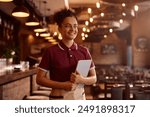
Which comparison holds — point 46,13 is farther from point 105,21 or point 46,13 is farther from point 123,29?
point 123,29

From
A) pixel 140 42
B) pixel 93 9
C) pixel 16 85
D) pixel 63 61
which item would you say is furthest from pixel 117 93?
pixel 140 42

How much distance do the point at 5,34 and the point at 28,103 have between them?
563 centimetres

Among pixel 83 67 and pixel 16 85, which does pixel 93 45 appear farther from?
pixel 83 67

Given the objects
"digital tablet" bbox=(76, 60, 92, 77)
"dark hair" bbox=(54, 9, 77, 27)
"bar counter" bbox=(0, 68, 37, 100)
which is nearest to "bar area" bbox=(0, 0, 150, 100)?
"bar counter" bbox=(0, 68, 37, 100)

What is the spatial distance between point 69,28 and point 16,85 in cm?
191

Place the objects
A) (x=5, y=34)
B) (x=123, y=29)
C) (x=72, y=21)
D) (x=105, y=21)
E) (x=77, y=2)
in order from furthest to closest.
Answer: (x=123, y=29) < (x=77, y=2) < (x=5, y=34) < (x=105, y=21) < (x=72, y=21)

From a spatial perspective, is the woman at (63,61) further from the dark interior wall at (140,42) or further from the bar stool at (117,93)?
the dark interior wall at (140,42)

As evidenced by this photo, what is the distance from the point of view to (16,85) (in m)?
3.11

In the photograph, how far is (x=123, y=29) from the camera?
1184 centimetres

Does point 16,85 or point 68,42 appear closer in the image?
point 68,42

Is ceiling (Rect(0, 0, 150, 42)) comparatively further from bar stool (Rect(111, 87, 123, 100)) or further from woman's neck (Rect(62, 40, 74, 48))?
woman's neck (Rect(62, 40, 74, 48))

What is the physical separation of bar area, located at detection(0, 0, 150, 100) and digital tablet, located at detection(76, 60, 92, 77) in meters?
0.24

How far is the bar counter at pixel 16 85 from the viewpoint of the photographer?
2254mm

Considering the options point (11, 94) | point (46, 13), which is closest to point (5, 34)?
point (46, 13)
